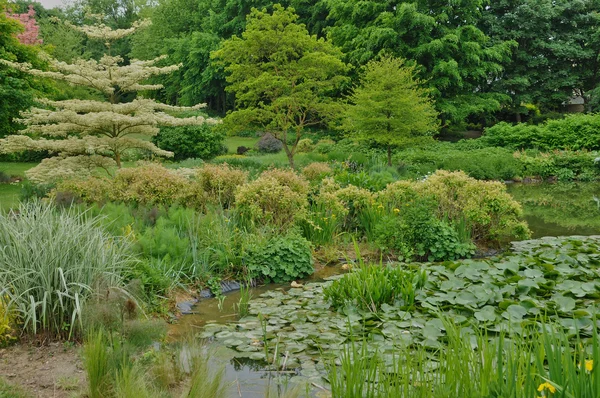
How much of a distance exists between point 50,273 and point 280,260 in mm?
2937

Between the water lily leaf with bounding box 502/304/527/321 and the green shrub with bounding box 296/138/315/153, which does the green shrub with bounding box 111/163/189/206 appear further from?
the green shrub with bounding box 296/138/315/153

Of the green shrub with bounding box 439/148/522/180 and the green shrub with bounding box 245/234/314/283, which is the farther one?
the green shrub with bounding box 439/148/522/180

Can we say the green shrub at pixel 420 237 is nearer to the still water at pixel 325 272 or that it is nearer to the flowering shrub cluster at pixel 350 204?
the flowering shrub cluster at pixel 350 204

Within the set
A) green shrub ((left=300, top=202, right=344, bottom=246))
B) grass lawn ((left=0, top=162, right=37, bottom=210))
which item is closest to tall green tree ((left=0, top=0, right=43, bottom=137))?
grass lawn ((left=0, top=162, right=37, bottom=210))

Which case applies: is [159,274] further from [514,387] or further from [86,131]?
[86,131]

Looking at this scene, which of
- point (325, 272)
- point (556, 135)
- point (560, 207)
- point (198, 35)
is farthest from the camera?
point (198, 35)

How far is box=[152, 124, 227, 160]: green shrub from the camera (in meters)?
20.2

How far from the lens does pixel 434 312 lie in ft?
12.3

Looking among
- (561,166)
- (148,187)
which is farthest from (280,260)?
(561,166)

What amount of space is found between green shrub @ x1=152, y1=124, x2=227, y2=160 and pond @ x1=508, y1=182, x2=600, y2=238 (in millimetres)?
11120

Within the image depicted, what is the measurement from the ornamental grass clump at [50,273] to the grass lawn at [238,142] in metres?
19.8

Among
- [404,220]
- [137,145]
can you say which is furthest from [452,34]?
[404,220]

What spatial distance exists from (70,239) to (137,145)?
286 inches

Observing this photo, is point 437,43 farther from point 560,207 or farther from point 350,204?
point 350,204
